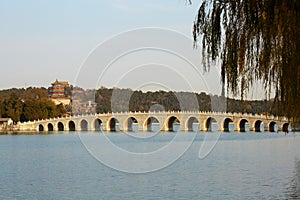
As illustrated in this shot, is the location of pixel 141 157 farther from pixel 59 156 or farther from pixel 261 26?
pixel 261 26

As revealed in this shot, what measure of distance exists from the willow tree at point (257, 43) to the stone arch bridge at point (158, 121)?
56635 mm

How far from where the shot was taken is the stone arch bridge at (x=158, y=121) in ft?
227

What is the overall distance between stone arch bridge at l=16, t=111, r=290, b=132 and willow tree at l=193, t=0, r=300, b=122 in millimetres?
56635

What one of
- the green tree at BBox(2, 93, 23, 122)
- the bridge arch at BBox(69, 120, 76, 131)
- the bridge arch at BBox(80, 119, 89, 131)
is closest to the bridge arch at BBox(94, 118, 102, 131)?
the bridge arch at BBox(80, 119, 89, 131)

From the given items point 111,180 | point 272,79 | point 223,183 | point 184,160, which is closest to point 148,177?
point 111,180

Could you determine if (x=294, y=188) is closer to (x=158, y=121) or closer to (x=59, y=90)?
(x=158, y=121)

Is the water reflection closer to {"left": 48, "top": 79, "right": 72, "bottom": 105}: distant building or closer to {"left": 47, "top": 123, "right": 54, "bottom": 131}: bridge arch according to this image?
{"left": 47, "top": 123, "right": 54, "bottom": 131}: bridge arch

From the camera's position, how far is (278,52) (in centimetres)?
682

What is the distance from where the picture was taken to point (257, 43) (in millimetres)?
6871

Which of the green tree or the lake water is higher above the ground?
the green tree

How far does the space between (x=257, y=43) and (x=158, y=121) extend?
71415 mm

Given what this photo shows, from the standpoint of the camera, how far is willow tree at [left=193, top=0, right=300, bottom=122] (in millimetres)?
6508

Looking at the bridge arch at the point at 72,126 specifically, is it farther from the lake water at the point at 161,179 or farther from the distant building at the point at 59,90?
the lake water at the point at 161,179

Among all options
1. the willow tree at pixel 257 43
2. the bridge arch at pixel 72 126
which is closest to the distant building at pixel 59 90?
the bridge arch at pixel 72 126
